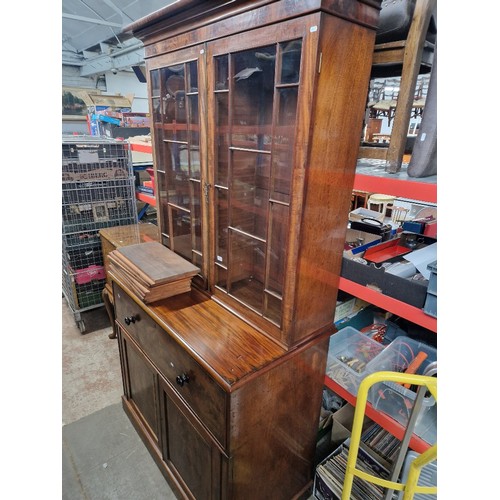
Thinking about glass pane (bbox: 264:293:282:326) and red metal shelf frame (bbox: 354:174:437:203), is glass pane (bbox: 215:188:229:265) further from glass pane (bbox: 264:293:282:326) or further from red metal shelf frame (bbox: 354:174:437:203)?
red metal shelf frame (bbox: 354:174:437:203)

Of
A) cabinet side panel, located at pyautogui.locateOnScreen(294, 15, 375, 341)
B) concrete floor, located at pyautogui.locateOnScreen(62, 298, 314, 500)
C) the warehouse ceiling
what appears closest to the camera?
cabinet side panel, located at pyautogui.locateOnScreen(294, 15, 375, 341)

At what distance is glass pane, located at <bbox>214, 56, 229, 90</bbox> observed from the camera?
1116 millimetres

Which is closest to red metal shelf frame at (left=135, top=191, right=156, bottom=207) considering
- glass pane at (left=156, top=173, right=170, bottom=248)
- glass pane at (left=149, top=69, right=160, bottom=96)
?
glass pane at (left=156, top=173, right=170, bottom=248)

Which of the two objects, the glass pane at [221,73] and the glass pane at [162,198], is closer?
the glass pane at [221,73]

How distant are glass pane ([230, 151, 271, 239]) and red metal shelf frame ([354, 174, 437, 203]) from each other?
1.19 feet

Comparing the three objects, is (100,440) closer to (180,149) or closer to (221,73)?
(180,149)

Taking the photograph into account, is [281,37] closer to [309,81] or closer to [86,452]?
[309,81]

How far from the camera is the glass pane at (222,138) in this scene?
1.17m

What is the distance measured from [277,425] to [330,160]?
0.99 m

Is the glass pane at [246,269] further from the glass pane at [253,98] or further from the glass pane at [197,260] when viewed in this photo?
the glass pane at [253,98]

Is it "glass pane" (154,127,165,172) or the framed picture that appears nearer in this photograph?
"glass pane" (154,127,165,172)

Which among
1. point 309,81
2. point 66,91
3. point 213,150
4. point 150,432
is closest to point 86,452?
point 150,432

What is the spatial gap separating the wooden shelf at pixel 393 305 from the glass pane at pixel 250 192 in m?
0.46

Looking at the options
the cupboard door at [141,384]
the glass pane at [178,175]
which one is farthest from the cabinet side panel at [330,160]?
the cupboard door at [141,384]
